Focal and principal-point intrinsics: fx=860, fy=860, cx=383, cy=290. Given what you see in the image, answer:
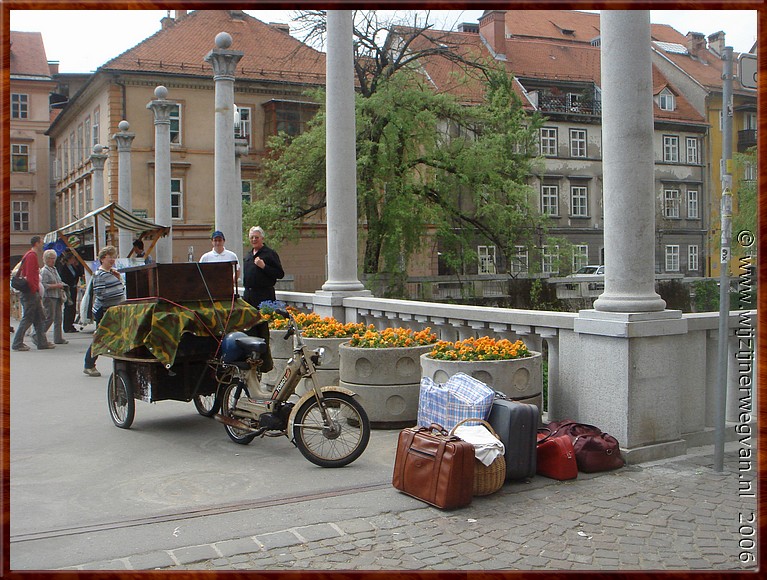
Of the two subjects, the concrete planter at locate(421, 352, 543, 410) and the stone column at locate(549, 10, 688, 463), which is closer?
the stone column at locate(549, 10, 688, 463)

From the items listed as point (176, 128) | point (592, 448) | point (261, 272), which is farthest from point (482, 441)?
point (176, 128)

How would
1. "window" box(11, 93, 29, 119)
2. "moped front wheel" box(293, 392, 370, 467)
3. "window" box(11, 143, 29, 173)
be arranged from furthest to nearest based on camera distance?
"moped front wheel" box(293, 392, 370, 467)
"window" box(11, 143, 29, 173)
"window" box(11, 93, 29, 119)

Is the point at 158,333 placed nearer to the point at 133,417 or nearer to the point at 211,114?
the point at 133,417

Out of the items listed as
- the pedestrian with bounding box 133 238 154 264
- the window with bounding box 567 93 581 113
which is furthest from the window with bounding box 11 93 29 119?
the window with bounding box 567 93 581 113

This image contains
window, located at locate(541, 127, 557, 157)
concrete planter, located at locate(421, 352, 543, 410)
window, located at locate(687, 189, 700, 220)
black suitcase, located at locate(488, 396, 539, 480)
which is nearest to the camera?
black suitcase, located at locate(488, 396, 539, 480)

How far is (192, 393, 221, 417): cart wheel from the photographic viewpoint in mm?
9125

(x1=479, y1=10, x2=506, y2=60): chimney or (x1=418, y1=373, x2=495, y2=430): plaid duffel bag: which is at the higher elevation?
(x1=479, y1=10, x2=506, y2=60): chimney

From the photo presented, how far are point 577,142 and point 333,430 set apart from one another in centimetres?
5094

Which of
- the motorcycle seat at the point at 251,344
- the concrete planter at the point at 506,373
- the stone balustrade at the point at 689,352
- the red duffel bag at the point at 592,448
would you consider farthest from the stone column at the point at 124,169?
the red duffel bag at the point at 592,448

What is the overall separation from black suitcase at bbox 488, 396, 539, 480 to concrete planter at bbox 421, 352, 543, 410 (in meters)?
0.89

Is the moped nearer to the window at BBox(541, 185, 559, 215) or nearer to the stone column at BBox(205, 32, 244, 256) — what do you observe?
the stone column at BBox(205, 32, 244, 256)

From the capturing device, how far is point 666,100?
57.2m

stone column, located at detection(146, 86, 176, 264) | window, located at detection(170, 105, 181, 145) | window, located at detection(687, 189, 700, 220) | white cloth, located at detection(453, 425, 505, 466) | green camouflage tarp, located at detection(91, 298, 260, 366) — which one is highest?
window, located at detection(170, 105, 181, 145)

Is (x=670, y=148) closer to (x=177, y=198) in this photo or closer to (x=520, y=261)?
(x=520, y=261)
